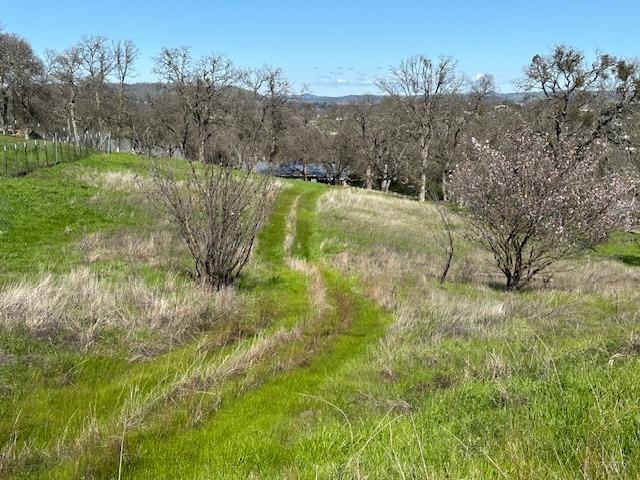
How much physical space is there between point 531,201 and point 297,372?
1144 centimetres

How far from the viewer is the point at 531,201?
16562 millimetres

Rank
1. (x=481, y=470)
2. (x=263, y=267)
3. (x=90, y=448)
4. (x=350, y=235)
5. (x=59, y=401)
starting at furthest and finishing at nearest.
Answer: (x=350, y=235), (x=263, y=267), (x=59, y=401), (x=90, y=448), (x=481, y=470)

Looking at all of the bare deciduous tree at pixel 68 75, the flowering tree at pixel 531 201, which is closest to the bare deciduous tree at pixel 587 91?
the flowering tree at pixel 531 201

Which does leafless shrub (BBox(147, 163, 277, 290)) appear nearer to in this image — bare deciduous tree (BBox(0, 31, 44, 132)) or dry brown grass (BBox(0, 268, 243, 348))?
dry brown grass (BBox(0, 268, 243, 348))

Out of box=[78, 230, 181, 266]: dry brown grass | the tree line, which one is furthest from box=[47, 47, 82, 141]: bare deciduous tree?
box=[78, 230, 181, 266]: dry brown grass

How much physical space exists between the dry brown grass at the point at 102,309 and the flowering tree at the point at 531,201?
32.3ft

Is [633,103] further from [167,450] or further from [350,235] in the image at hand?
[167,450]

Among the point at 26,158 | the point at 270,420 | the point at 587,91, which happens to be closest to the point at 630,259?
the point at 587,91

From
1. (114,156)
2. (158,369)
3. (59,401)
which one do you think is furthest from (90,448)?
(114,156)

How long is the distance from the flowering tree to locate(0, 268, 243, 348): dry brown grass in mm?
9849

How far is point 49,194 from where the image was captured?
23.8 m

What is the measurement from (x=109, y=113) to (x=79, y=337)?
68.6 metres

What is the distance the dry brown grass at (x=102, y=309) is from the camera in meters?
9.00

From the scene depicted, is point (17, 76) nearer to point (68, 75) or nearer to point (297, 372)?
point (68, 75)
